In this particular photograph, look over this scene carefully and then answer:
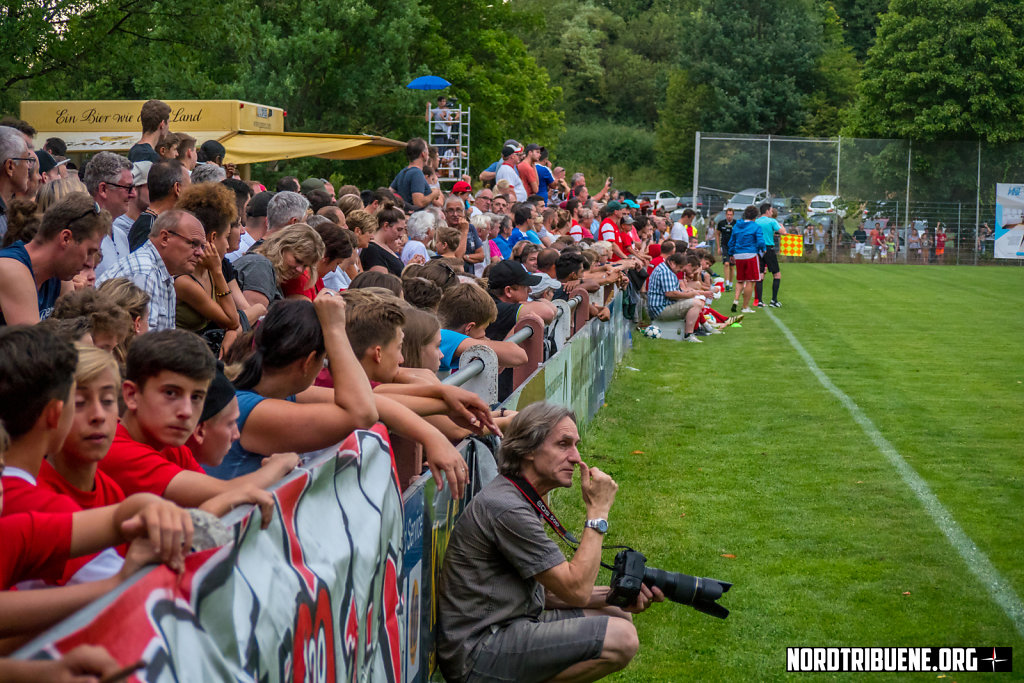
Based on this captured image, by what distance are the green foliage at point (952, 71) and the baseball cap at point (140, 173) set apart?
4378 centimetres

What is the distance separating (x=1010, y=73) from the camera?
45375 mm

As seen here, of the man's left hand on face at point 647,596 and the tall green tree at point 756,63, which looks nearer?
the man's left hand on face at point 647,596

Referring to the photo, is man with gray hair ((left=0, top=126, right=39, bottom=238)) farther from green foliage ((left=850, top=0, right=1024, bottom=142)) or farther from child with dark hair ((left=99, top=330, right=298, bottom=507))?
green foliage ((left=850, top=0, right=1024, bottom=142))

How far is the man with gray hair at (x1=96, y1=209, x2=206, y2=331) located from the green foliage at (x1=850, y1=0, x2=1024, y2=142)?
148ft

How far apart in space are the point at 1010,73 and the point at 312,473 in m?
48.5

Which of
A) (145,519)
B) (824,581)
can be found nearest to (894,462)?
(824,581)

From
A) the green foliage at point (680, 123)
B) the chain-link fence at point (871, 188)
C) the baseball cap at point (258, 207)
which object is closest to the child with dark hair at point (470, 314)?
the baseball cap at point (258, 207)

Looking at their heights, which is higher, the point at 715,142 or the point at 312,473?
the point at 715,142

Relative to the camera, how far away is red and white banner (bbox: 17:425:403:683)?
2.07 m

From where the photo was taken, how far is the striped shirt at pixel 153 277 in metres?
5.18

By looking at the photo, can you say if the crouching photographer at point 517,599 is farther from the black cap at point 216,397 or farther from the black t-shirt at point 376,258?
the black t-shirt at point 376,258

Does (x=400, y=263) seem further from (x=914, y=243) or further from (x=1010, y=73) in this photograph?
(x=1010, y=73)

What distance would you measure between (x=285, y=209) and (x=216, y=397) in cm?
424

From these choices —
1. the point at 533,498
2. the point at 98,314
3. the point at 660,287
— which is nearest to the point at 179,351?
the point at 98,314
